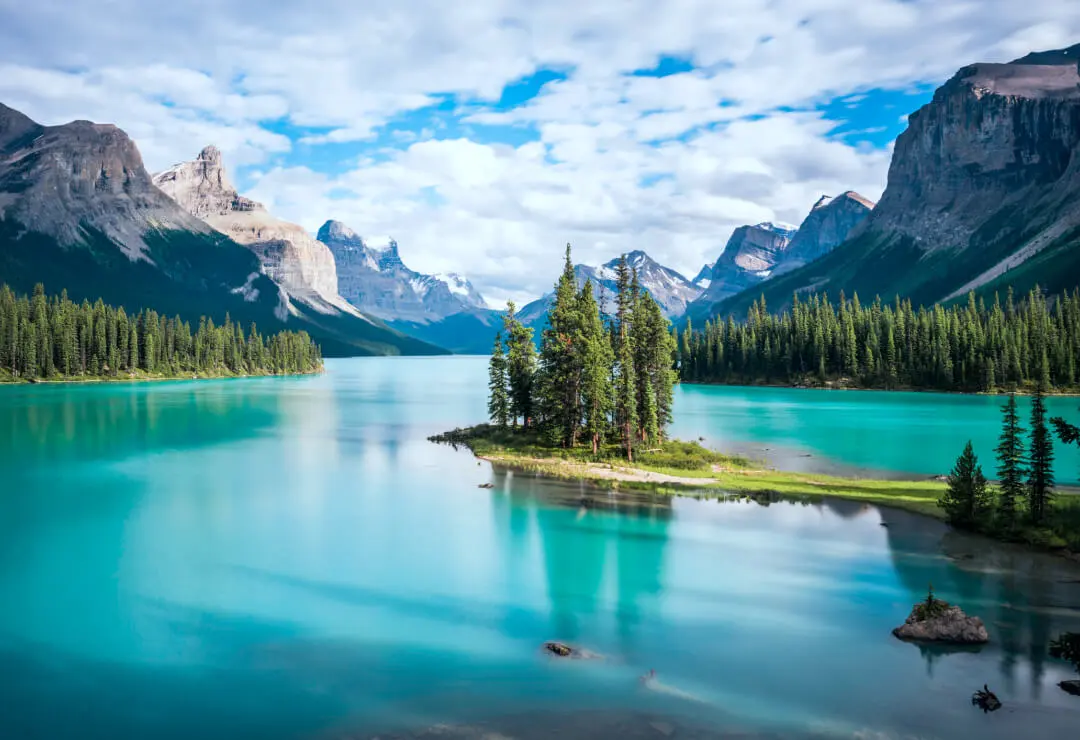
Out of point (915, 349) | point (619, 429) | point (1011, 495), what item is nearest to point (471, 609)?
point (1011, 495)

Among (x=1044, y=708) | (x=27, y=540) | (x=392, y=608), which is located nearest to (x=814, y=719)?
(x=1044, y=708)

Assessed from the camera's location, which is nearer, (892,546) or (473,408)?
(892,546)

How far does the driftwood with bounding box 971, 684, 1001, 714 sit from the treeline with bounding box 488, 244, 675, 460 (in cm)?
4226

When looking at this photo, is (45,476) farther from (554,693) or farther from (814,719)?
(814,719)

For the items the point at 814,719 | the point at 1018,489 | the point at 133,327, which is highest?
the point at 133,327

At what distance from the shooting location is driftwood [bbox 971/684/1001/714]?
19578mm

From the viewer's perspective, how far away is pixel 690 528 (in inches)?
1615

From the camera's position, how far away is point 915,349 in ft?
530

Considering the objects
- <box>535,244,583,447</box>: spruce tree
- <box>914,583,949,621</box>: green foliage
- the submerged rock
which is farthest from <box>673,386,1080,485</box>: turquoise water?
the submerged rock

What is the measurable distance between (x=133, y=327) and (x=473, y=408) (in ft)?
340

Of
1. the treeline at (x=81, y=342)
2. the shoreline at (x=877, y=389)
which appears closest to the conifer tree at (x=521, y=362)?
the shoreline at (x=877, y=389)

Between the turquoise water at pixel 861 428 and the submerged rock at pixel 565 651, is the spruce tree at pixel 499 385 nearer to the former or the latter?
the turquoise water at pixel 861 428

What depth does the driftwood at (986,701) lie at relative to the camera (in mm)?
19578

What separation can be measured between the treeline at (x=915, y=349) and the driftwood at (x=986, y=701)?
141914mm
